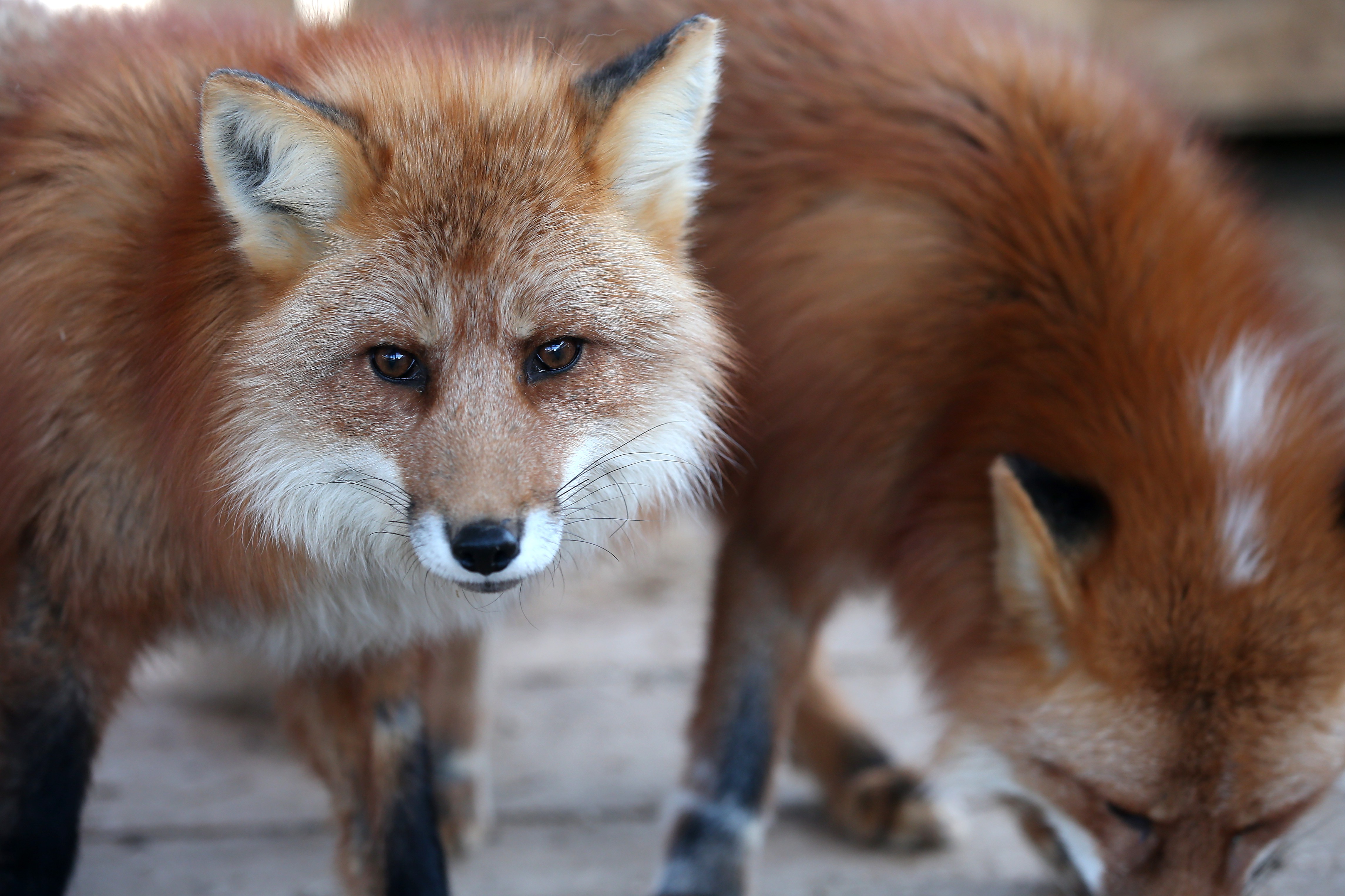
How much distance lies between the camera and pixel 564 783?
3115mm

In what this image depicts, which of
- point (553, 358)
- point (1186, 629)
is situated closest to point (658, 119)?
point (553, 358)

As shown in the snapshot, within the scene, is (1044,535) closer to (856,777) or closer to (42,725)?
Result: (856,777)

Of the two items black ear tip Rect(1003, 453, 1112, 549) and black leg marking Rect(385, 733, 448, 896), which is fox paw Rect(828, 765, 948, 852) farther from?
black leg marking Rect(385, 733, 448, 896)

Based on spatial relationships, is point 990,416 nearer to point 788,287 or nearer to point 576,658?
point 788,287

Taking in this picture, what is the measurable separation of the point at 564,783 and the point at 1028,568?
1495 millimetres

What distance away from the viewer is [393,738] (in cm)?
227

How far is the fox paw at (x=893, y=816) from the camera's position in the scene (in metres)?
2.84

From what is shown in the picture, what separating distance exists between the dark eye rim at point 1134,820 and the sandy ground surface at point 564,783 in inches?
16.3

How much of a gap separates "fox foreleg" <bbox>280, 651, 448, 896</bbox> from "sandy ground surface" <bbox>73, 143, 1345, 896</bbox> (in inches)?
9.9

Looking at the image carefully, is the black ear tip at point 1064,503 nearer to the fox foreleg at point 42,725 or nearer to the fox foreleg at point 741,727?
the fox foreleg at point 741,727

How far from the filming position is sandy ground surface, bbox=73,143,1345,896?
2660 millimetres

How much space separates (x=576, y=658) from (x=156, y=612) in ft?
5.78

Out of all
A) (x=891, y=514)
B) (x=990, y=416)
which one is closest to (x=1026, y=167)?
(x=990, y=416)

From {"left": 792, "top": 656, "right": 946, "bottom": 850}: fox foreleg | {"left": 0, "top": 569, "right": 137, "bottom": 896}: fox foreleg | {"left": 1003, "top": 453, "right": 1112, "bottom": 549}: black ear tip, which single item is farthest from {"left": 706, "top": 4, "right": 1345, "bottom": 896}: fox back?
{"left": 0, "top": 569, "right": 137, "bottom": 896}: fox foreleg
